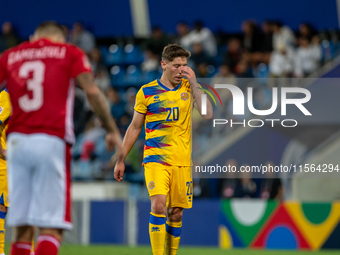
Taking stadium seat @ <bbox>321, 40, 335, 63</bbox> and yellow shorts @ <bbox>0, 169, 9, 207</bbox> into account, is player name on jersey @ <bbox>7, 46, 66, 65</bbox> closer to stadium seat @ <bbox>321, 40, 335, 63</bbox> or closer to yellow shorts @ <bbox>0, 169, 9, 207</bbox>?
yellow shorts @ <bbox>0, 169, 9, 207</bbox>

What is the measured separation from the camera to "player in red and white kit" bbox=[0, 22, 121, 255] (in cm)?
382

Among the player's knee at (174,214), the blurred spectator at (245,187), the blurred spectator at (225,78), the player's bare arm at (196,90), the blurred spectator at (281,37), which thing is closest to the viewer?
the player's knee at (174,214)

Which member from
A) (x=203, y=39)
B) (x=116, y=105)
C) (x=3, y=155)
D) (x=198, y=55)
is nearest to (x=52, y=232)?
(x=3, y=155)

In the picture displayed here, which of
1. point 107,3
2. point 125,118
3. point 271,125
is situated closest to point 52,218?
point 271,125

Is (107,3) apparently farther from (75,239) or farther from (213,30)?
(75,239)

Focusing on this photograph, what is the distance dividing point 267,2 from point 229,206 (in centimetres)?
797

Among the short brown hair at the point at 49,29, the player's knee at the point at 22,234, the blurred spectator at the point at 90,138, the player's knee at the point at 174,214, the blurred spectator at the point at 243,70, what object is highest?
the blurred spectator at the point at 243,70

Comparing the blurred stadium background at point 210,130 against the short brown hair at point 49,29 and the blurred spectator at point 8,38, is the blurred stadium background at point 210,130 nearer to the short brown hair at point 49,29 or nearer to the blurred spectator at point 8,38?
the blurred spectator at point 8,38

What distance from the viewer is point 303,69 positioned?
1284 cm

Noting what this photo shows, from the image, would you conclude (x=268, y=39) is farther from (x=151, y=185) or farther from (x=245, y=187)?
(x=151, y=185)

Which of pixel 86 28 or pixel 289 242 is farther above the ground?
pixel 86 28

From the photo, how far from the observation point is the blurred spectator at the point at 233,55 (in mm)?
13828

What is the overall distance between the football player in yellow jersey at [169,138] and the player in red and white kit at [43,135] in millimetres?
2106

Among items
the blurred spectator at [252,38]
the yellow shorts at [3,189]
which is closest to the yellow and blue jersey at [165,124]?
the yellow shorts at [3,189]
